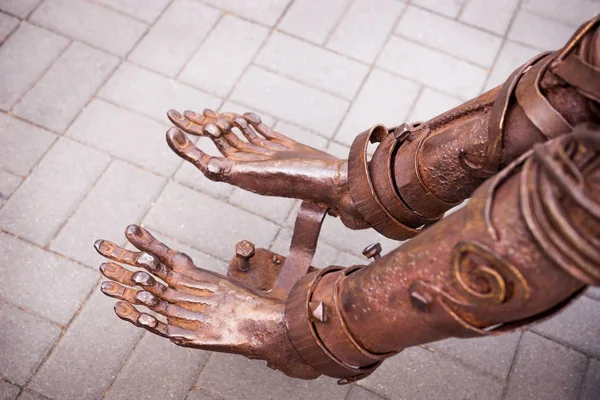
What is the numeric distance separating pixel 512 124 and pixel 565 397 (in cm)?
116

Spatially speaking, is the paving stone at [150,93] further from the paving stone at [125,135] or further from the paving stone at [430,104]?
the paving stone at [430,104]

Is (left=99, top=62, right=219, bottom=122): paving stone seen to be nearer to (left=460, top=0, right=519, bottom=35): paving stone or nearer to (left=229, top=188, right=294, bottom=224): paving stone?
(left=229, top=188, right=294, bottom=224): paving stone

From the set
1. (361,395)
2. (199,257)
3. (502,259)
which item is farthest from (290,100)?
(502,259)

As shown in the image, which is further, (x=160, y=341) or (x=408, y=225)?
(x=160, y=341)

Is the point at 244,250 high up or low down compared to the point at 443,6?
down

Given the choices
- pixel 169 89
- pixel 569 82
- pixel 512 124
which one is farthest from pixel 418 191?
pixel 169 89

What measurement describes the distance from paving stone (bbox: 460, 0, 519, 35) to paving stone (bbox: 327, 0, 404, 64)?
0.33m

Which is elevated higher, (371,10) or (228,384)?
(371,10)

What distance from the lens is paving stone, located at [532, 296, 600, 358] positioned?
80.2 inches

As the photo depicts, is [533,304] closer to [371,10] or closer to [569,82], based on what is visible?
[569,82]

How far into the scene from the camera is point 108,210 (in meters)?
2.20

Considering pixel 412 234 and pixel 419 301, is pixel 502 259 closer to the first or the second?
pixel 419 301

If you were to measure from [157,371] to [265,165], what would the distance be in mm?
798

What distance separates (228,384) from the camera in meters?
1.92
